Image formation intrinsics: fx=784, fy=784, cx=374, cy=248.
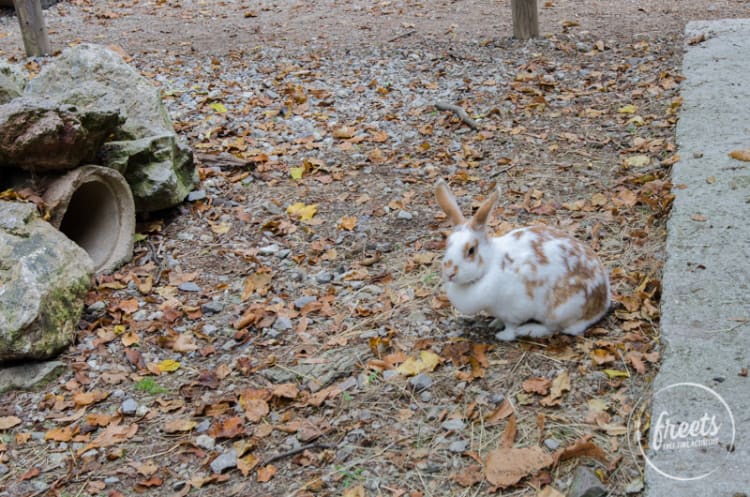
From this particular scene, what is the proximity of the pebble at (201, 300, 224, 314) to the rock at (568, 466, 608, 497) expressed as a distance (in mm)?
2404

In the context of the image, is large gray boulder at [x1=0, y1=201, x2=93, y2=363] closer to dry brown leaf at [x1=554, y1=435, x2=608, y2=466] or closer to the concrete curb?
dry brown leaf at [x1=554, y1=435, x2=608, y2=466]

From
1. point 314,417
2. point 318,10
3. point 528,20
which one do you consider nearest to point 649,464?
point 314,417

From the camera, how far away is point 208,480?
3.28 m

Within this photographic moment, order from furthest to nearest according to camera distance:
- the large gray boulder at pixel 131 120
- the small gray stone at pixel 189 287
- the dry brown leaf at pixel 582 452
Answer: the large gray boulder at pixel 131 120 < the small gray stone at pixel 189 287 < the dry brown leaf at pixel 582 452

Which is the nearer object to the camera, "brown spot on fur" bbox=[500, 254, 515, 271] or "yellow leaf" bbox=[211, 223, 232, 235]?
"brown spot on fur" bbox=[500, 254, 515, 271]

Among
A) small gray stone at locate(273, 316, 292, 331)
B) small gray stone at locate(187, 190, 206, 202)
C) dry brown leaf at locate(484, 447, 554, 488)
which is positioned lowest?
dry brown leaf at locate(484, 447, 554, 488)

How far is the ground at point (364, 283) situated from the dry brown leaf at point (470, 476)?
11 millimetres

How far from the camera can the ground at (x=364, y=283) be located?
330cm

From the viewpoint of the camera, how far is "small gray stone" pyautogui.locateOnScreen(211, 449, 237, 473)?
3338 mm

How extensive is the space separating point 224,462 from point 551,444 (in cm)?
138

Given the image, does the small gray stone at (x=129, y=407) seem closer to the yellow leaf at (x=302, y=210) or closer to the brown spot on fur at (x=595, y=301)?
the yellow leaf at (x=302, y=210)

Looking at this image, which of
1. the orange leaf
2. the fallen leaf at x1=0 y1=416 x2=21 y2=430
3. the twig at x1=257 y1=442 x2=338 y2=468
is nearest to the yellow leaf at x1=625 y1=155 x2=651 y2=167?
the twig at x1=257 y1=442 x2=338 y2=468

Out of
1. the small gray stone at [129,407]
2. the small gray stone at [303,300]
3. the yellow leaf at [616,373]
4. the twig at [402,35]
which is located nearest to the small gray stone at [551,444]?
the yellow leaf at [616,373]

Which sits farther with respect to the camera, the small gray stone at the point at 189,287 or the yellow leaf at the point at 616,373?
the small gray stone at the point at 189,287
